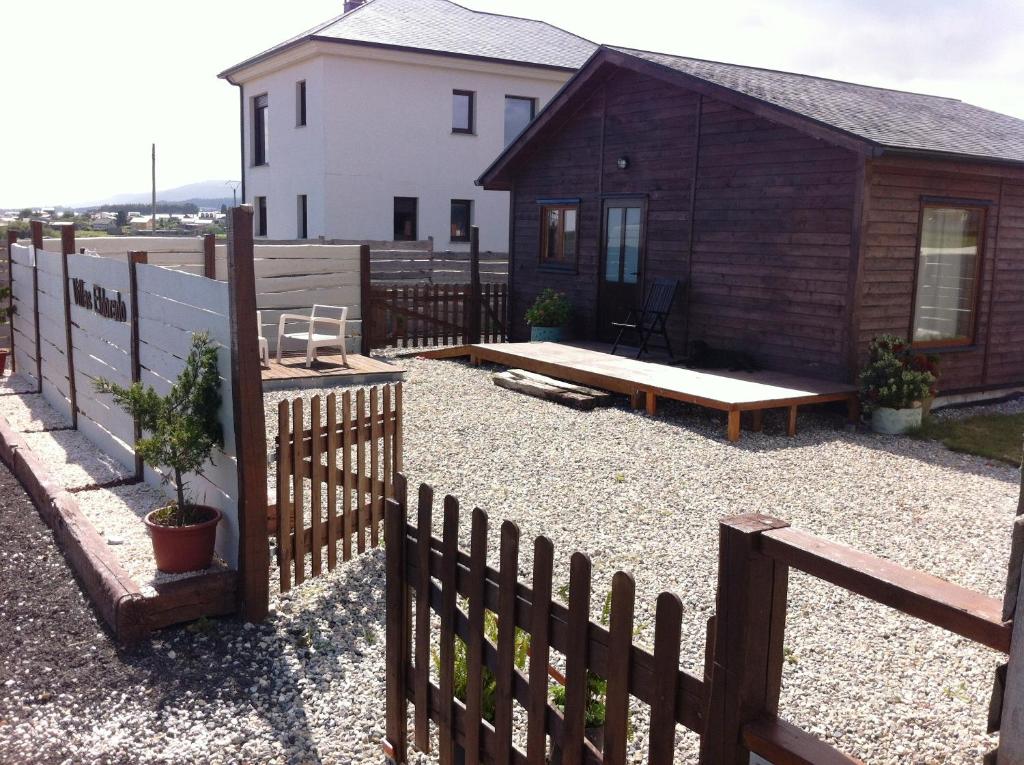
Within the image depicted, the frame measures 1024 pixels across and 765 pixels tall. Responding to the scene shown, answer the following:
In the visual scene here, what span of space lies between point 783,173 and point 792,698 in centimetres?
890

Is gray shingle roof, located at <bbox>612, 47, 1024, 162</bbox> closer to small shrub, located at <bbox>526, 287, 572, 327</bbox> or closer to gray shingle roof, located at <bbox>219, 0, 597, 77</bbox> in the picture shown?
small shrub, located at <bbox>526, 287, 572, 327</bbox>

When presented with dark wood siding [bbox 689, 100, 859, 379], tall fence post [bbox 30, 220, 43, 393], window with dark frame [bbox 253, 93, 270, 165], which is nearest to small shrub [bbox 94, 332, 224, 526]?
tall fence post [bbox 30, 220, 43, 393]

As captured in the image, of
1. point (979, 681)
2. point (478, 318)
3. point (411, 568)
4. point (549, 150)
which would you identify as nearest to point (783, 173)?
point (549, 150)

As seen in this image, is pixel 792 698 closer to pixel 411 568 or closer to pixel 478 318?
pixel 411 568

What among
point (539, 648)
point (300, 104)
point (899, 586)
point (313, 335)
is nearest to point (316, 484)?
point (539, 648)

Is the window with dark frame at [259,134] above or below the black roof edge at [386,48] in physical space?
below

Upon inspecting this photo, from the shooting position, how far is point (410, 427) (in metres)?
10.0

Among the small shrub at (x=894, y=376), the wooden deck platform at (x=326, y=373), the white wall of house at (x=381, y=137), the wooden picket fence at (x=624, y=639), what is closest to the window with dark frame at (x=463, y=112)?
the white wall of house at (x=381, y=137)

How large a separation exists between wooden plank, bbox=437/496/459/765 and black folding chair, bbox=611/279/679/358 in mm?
10347

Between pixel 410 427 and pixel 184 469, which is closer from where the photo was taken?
pixel 184 469

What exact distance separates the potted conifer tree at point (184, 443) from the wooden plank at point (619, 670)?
3.18m

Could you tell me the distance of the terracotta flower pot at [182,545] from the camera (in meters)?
5.15

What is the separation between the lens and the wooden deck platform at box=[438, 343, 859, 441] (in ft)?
33.2

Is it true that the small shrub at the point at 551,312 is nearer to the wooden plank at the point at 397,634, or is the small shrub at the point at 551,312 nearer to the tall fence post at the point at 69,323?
the tall fence post at the point at 69,323
